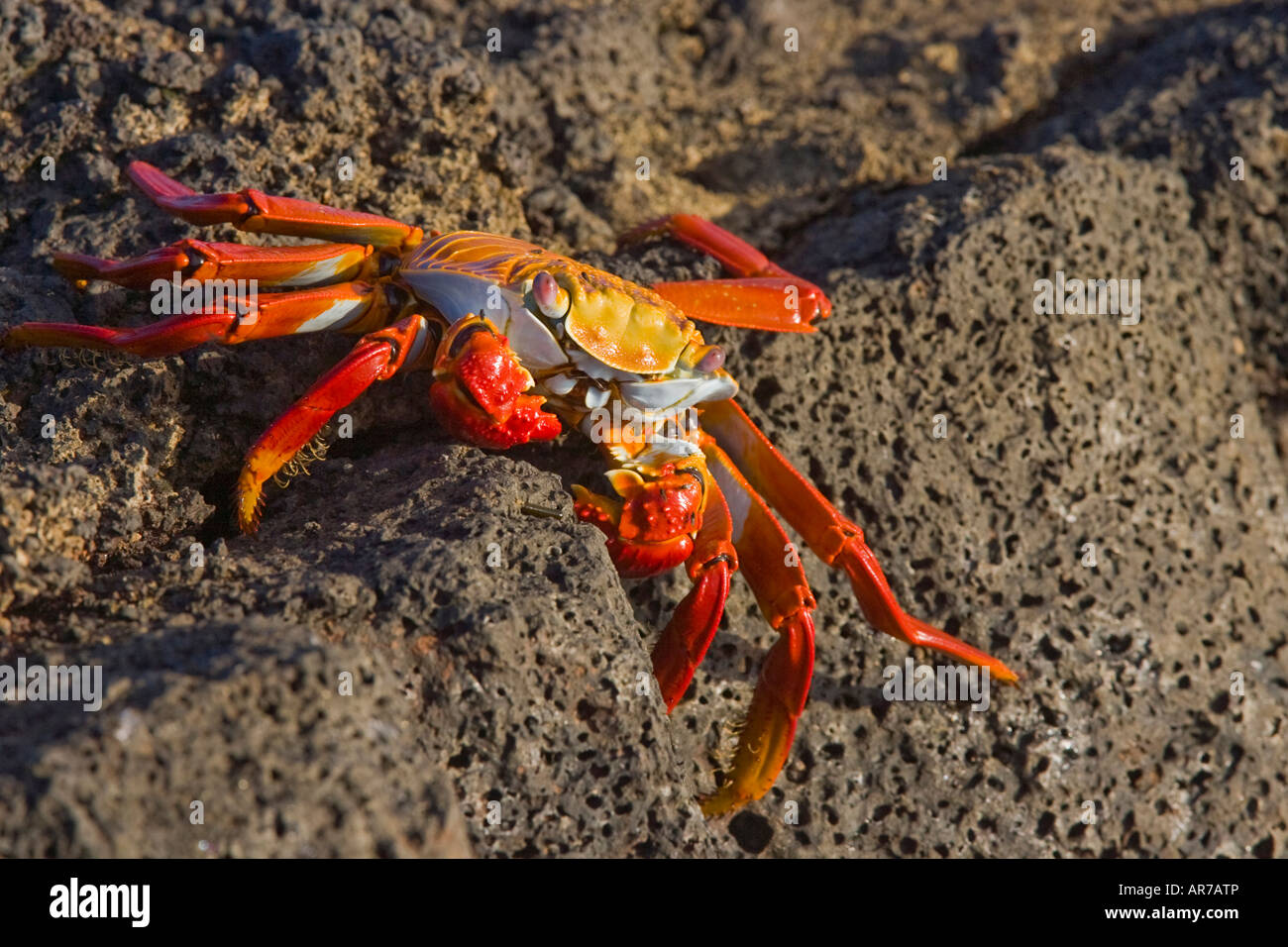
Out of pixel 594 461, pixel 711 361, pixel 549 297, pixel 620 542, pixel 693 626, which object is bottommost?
pixel 693 626

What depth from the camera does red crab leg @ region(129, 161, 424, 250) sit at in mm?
3188

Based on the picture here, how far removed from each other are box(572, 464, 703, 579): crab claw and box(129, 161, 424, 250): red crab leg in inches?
38.8

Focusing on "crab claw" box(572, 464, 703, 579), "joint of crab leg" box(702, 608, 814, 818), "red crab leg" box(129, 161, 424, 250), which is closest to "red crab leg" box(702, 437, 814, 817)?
"joint of crab leg" box(702, 608, 814, 818)

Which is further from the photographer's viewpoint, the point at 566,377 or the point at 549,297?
the point at 566,377

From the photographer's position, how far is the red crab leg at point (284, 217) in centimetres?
319

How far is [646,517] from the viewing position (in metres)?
3.08

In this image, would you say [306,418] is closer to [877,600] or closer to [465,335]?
[465,335]

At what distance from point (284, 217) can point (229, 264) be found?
0.91ft

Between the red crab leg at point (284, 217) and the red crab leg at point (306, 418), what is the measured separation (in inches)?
19.2

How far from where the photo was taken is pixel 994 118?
17.9ft

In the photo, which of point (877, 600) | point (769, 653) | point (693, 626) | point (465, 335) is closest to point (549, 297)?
point (465, 335)

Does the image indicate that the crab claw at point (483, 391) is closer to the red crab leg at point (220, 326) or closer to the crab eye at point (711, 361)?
the red crab leg at point (220, 326)

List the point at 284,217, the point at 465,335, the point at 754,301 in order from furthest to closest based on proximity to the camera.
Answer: the point at 754,301 < the point at 284,217 < the point at 465,335

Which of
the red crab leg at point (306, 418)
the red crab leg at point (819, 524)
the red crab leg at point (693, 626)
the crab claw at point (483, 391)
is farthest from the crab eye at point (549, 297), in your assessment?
the red crab leg at point (693, 626)
